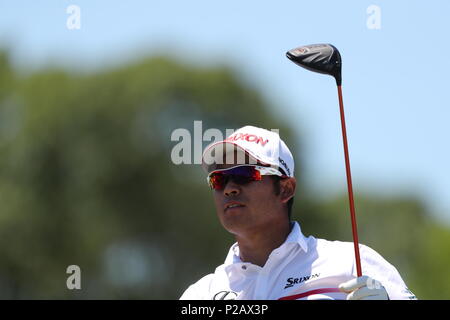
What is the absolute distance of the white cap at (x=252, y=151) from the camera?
6.27 m

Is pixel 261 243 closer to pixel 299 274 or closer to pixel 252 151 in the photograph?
pixel 299 274

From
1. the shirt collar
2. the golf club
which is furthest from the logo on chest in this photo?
the golf club

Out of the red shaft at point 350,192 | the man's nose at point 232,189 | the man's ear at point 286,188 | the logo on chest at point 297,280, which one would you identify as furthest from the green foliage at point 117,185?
the red shaft at point 350,192

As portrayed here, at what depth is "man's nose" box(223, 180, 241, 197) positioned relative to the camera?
20.3 feet

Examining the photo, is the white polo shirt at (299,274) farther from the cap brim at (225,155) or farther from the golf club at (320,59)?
the golf club at (320,59)

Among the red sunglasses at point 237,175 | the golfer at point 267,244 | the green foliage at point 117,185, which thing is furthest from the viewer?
the green foliage at point 117,185

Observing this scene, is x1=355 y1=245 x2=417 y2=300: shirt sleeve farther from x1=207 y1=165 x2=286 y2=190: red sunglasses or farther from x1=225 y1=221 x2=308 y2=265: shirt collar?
x1=207 y1=165 x2=286 y2=190: red sunglasses

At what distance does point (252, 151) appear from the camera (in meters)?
6.25

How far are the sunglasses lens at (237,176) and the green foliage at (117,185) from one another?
21381 millimetres

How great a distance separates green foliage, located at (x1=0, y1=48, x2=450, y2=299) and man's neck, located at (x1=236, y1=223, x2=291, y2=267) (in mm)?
21323

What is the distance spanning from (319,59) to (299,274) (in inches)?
49.5

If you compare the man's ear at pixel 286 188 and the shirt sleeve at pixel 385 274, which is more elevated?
the man's ear at pixel 286 188
